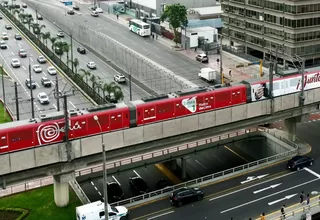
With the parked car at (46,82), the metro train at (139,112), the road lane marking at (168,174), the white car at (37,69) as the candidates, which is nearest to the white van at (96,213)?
the metro train at (139,112)

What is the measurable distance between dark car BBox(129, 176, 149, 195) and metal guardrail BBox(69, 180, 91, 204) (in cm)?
585

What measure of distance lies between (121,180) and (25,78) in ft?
150

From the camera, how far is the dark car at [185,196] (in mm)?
47281

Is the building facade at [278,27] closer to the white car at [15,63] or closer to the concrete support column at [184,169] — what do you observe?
the concrete support column at [184,169]

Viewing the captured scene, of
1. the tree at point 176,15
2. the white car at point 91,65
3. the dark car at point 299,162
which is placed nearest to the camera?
the dark car at point 299,162

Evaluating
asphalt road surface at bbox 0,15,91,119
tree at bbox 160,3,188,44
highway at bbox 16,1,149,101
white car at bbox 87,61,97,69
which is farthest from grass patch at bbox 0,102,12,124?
tree at bbox 160,3,188,44

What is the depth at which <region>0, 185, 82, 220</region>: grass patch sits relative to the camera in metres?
47.4

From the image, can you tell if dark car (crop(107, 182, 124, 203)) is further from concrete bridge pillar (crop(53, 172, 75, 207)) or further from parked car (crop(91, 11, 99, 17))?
parked car (crop(91, 11, 99, 17))

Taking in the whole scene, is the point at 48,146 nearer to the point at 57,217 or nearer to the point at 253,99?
the point at 57,217

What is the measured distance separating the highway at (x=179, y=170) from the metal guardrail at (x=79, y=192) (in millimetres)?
820

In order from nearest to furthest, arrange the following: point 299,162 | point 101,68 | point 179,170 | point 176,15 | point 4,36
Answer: point 299,162 → point 179,170 → point 101,68 → point 176,15 → point 4,36

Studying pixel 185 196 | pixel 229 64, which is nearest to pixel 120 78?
pixel 229 64

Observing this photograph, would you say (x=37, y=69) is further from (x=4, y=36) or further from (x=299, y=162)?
(x=299, y=162)

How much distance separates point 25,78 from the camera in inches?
3728
